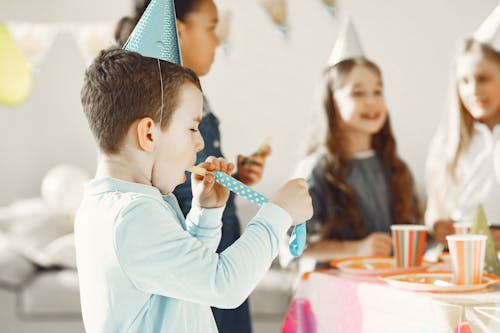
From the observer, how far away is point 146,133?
2.60 ft

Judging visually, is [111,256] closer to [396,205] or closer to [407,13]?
[396,205]

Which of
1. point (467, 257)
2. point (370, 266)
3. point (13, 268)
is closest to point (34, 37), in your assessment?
point (13, 268)

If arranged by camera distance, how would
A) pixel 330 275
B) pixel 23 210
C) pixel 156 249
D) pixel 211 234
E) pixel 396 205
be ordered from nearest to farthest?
pixel 156 249 → pixel 211 234 → pixel 330 275 → pixel 396 205 → pixel 23 210

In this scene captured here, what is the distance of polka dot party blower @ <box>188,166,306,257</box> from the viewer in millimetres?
845

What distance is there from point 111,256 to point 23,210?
1.78 metres

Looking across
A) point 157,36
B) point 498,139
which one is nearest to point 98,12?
point 498,139

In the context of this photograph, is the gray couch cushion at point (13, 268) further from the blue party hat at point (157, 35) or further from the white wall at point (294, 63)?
the blue party hat at point (157, 35)

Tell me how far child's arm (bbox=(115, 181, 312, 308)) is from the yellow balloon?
175 centimetres

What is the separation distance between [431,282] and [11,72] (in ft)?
5.76

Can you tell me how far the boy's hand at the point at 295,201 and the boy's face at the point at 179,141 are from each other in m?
0.11

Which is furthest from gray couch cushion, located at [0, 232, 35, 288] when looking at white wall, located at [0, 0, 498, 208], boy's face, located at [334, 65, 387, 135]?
boy's face, located at [334, 65, 387, 135]

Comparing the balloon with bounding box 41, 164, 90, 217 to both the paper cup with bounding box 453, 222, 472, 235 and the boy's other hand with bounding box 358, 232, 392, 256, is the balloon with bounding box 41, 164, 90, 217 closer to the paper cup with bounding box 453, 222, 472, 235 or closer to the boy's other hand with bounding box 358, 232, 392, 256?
the boy's other hand with bounding box 358, 232, 392, 256

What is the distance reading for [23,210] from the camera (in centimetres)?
243

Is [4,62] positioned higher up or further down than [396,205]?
higher up
